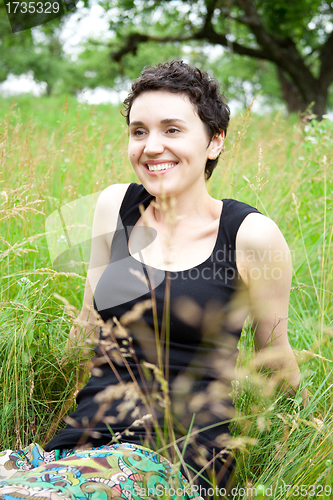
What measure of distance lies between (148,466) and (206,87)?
1.46 meters

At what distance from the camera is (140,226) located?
5.66ft

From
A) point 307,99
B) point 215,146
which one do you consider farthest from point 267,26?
point 215,146

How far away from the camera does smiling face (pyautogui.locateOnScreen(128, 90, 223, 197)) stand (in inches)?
60.5

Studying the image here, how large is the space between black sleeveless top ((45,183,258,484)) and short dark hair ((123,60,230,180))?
429 mm

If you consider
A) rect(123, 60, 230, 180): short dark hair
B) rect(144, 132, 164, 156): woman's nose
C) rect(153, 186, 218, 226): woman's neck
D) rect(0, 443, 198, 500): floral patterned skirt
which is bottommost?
rect(0, 443, 198, 500): floral patterned skirt

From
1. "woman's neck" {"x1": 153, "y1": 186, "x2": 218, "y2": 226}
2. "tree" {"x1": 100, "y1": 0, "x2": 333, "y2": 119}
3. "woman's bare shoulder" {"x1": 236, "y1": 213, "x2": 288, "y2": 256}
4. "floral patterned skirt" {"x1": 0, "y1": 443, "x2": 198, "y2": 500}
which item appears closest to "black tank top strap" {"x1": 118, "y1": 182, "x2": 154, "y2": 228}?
"woman's neck" {"x1": 153, "y1": 186, "x2": 218, "y2": 226}

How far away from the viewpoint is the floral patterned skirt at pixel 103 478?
3.34 ft

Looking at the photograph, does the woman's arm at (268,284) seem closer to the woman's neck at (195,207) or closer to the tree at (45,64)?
the woman's neck at (195,207)

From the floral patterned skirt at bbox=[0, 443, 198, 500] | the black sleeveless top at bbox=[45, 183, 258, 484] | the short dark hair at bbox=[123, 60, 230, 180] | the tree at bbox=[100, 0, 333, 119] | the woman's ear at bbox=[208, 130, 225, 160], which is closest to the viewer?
the floral patterned skirt at bbox=[0, 443, 198, 500]

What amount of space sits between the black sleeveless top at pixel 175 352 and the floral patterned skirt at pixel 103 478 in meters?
0.08

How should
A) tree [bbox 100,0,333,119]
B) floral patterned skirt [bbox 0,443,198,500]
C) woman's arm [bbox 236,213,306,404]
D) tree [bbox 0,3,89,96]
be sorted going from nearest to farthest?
floral patterned skirt [bbox 0,443,198,500], woman's arm [bbox 236,213,306,404], tree [bbox 100,0,333,119], tree [bbox 0,3,89,96]

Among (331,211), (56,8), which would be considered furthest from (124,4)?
(331,211)

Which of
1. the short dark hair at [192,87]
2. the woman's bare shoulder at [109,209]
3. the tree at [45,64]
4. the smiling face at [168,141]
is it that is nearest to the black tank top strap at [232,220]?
the smiling face at [168,141]

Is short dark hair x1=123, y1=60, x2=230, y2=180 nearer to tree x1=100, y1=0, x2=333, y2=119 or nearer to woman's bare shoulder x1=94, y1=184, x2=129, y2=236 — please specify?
woman's bare shoulder x1=94, y1=184, x2=129, y2=236
